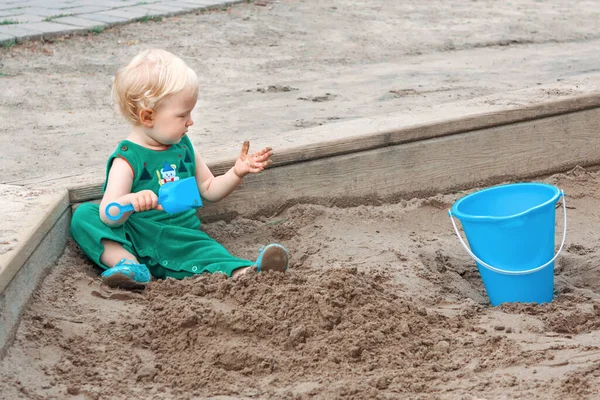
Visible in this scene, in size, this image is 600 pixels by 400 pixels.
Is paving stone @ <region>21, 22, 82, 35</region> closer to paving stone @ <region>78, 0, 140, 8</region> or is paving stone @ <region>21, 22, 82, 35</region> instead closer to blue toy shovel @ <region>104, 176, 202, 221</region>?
paving stone @ <region>78, 0, 140, 8</region>

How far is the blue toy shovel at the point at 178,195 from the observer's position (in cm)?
295

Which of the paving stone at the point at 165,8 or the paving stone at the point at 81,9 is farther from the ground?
the paving stone at the point at 165,8

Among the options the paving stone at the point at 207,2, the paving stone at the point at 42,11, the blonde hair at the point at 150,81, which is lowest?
the paving stone at the point at 42,11

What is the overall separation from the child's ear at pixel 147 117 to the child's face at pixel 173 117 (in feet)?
0.05

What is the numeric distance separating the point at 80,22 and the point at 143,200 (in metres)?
3.44

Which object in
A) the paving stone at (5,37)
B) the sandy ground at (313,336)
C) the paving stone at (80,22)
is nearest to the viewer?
the sandy ground at (313,336)

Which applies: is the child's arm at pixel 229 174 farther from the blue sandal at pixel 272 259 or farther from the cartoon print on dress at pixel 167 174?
the blue sandal at pixel 272 259

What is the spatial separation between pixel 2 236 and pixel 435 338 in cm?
124

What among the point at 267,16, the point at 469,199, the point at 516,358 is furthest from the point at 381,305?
the point at 267,16

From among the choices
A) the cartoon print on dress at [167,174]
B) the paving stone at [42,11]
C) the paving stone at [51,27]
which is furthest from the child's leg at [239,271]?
the paving stone at [42,11]

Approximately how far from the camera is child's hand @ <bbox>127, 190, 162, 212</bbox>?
9.49ft

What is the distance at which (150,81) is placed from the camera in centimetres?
299

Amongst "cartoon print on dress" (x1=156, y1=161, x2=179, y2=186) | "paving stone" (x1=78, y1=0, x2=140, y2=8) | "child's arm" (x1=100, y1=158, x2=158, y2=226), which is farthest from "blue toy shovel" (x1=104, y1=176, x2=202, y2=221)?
"paving stone" (x1=78, y1=0, x2=140, y2=8)

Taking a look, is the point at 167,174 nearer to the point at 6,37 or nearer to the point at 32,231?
the point at 32,231
